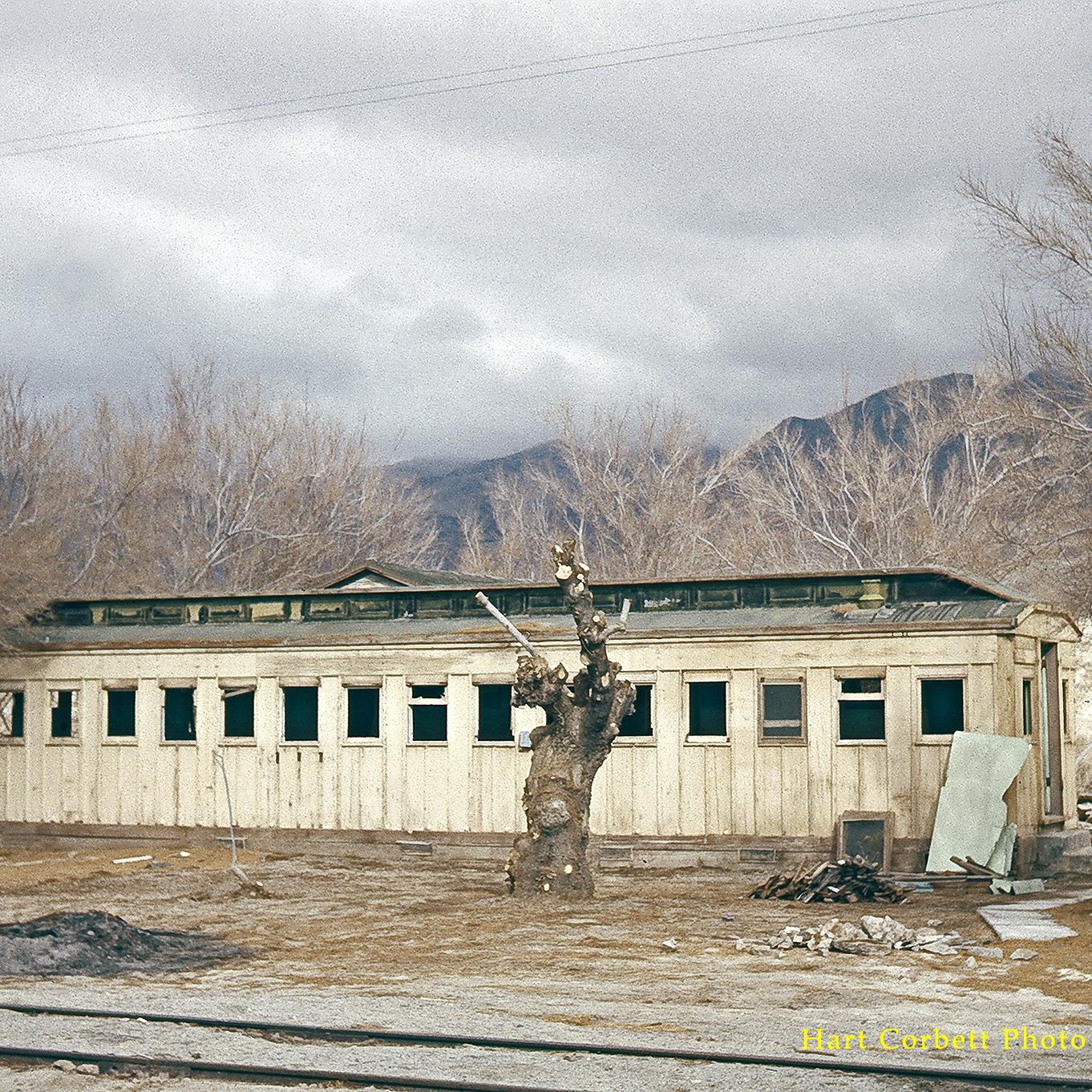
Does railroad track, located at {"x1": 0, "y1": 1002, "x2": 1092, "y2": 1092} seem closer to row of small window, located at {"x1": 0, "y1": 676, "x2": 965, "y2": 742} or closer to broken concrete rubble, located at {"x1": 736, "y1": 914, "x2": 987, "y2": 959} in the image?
broken concrete rubble, located at {"x1": 736, "y1": 914, "x2": 987, "y2": 959}

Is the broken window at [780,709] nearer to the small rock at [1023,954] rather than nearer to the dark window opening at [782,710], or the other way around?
the dark window opening at [782,710]

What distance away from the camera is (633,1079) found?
376 inches

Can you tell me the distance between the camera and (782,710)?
23094 millimetres

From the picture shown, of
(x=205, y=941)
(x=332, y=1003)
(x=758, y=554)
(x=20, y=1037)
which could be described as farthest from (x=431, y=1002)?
(x=758, y=554)

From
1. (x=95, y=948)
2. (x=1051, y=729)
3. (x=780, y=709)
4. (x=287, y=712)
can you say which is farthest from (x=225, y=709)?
(x=1051, y=729)

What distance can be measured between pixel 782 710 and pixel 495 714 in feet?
15.0

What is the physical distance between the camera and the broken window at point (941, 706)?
72.9 feet

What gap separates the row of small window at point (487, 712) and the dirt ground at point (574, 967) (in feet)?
7.77

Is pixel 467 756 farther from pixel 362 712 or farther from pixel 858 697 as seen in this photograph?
pixel 858 697

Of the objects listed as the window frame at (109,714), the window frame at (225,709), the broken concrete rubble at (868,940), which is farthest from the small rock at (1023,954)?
the window frame at (109,714)

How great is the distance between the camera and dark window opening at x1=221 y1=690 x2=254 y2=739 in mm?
26547

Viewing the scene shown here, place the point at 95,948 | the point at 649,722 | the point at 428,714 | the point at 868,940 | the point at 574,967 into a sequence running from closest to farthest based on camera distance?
A: 1. the point at 574,967
2. the point at 95,948
3. the point at 868,940
4. the point at 649,722
5. the point at 428,714

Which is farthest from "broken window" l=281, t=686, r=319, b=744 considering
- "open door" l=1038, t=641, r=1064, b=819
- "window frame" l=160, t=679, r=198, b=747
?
"open door" l=1038, t=641, r=1064, b=819

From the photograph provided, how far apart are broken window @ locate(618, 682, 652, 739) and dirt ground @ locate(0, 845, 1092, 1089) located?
7.69 feet
